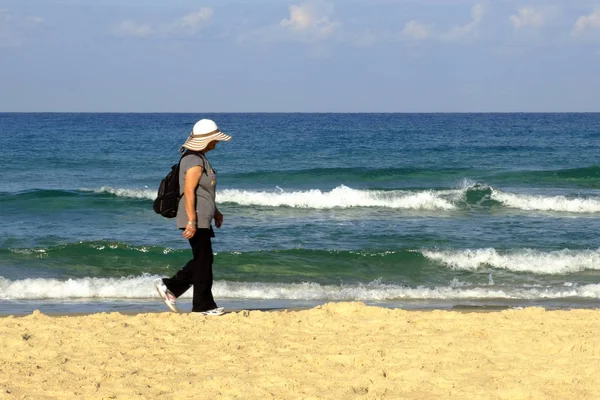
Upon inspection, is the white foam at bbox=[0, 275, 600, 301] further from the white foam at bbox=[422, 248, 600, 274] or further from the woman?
the woman

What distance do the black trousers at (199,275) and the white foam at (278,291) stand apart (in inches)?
101

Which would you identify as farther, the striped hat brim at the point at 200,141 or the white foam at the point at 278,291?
the white foam at the point at 278,291

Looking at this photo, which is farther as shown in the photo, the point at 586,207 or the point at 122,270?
the point at 586,207

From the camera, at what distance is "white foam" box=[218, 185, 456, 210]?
1928 cm

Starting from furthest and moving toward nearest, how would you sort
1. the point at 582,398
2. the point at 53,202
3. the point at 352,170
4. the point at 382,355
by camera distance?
the point at 352,170 < the point at 53,202 < the point at 382,355 < the point at 582,398

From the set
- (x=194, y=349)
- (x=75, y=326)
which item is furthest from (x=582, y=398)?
(x=75, y=326)

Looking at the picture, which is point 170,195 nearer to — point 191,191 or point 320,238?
point 191,191

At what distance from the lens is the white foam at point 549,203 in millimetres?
18578

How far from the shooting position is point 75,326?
6.65 m

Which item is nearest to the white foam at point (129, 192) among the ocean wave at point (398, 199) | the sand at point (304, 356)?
the ocean wave at point (398, 199)

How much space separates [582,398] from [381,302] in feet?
15.9

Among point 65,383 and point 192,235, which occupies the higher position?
point 192,235

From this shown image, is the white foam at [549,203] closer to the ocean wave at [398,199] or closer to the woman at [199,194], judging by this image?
the ocean wave at [398,199]

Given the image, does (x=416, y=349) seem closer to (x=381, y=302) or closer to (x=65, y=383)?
(x=65, y=383)
